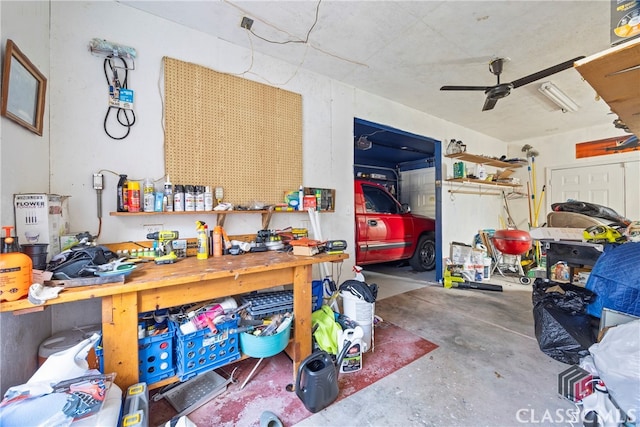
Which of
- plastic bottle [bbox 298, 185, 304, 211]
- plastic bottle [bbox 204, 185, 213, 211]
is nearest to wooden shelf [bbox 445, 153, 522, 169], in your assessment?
plastic bottle [bbox 298, 185, 304, 211]

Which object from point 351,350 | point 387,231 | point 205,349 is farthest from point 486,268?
point 205,349

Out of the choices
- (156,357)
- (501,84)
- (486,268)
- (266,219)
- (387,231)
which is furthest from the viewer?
(387,231)

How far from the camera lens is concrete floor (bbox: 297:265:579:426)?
1.35 metres

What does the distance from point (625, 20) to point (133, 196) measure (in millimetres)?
2460

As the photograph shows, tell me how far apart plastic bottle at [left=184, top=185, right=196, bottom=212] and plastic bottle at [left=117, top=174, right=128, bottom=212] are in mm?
351

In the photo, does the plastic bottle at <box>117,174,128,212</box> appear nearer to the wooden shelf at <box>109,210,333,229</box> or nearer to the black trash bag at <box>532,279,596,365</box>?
the wooden shelf at <box>109,210,333,229</box>

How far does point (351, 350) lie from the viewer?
1.73 metres

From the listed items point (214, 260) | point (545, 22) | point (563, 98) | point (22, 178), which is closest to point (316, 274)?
point (214, 260)

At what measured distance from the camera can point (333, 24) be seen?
6.46 feet

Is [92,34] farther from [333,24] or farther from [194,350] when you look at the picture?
[194,350]

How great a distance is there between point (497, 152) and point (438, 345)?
4989 millimetres

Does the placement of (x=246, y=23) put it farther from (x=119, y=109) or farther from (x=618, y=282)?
(x=618, y=282)

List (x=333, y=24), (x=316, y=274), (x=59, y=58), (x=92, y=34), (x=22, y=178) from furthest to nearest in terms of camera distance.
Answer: (x=316, y=274) → (x=333, y=24) → (x=92, y=34) → (x=59, y=58) → (x=22, y=178)

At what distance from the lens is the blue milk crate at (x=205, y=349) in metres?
1.36
